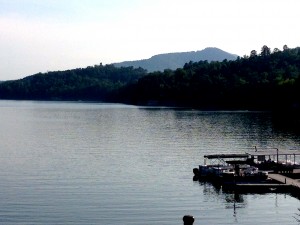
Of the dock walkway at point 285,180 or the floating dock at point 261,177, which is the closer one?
the floating dock at point 261,177

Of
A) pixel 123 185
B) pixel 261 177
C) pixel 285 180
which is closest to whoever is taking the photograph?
pixel 123 185

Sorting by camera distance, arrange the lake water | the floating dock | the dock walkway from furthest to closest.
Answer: the dock walkway → the floating dock → the lake water

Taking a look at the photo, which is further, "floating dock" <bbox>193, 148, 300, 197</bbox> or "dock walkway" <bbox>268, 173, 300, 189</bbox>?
"dock walkway" <bbox>268, 173, 300, 189</bbox>

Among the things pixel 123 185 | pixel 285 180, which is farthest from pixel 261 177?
pixel 123 185

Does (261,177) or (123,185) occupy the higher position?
(261,177)

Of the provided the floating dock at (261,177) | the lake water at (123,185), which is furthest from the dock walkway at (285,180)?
the lake water at (123,185)

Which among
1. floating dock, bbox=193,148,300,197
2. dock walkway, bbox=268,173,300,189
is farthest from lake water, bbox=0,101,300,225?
dock walkway, bbox=268,173,300,189

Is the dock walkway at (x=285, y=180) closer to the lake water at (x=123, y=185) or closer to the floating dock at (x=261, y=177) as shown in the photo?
the floating dock at (x=261, y=177)

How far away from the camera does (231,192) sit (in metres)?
52.2

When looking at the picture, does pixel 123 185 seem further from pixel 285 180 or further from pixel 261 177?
pixel 285 180

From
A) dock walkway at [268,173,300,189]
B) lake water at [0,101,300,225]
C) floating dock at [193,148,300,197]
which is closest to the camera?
lake water at [0,101,300,225]

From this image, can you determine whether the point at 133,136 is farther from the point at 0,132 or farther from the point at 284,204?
the point at 284,204

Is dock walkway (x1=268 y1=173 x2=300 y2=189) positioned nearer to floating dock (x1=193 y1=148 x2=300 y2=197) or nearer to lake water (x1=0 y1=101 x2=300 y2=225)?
floating dock (x1=193 y1=148 x2=300 y2=197)

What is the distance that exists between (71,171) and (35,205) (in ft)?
54.8
